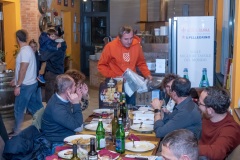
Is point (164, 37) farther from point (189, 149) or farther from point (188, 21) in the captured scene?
point (189, 149)

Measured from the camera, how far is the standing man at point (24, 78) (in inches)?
207

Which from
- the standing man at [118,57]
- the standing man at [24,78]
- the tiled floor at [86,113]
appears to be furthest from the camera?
the tiled floor at [86,113]

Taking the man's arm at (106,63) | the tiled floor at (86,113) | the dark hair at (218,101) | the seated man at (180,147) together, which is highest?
the man's arm at (106,63)

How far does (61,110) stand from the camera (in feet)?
10.1

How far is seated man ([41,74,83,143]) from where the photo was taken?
311 centimetres

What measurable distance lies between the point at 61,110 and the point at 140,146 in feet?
2.51

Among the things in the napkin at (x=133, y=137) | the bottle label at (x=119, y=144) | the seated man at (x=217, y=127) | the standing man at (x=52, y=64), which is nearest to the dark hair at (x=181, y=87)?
the seated man at (x=217, y=127)

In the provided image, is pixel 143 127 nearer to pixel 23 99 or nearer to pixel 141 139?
pixel 141 139

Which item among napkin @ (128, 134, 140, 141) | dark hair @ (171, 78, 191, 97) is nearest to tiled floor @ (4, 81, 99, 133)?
napkin @ (128, 134, 140, 141)

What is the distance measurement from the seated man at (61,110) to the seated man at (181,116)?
26.8 inches

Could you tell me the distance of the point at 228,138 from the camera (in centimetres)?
250

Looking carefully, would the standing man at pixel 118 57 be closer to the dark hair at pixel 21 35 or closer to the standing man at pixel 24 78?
the standing man at pixel 24 78

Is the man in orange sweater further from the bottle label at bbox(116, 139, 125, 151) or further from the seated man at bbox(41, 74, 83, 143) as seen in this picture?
the bottle label at bbox(116, 139, 125, 151)

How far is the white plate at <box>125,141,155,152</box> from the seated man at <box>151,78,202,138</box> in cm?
20
